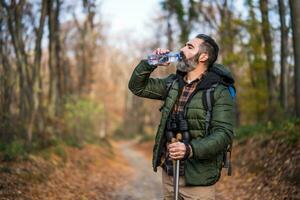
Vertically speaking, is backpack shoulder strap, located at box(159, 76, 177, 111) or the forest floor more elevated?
backpack shoulder strap, located at box(159, 76, 177, 111)

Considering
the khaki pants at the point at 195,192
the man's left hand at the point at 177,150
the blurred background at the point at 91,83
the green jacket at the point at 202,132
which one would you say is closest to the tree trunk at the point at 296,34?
the blurred background at the point at 91,83

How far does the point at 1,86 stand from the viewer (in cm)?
1164

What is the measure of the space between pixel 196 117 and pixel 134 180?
1103 cm

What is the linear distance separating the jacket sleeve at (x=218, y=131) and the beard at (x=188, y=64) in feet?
1.17

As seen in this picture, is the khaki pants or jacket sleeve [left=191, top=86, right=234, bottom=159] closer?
jacket sleeve [left=191, top=86, right=234, bottom=159]

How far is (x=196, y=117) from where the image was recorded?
13.7 feet

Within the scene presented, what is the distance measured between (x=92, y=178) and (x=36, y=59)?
4.09 metres

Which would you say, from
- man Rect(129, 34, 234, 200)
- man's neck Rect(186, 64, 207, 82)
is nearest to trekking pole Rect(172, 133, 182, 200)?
man Rect(129, 34, 234, 200)

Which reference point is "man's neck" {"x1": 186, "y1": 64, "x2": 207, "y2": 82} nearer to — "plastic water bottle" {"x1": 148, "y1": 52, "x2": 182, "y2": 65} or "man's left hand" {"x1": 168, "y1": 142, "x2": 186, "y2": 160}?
"plastic water bottle" {"x1": 148, "y1": 52, "x2": 182, "y2": 65}

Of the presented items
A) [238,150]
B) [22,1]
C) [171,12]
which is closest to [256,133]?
[238,150]

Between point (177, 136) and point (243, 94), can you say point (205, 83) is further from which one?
point (243, 94)

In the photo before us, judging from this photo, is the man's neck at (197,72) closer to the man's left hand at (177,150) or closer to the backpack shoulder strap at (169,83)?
the backpack shoulder strap at (169,83)

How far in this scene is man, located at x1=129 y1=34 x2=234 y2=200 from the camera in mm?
4000

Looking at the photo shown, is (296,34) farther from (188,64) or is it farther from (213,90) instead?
(213,90)
